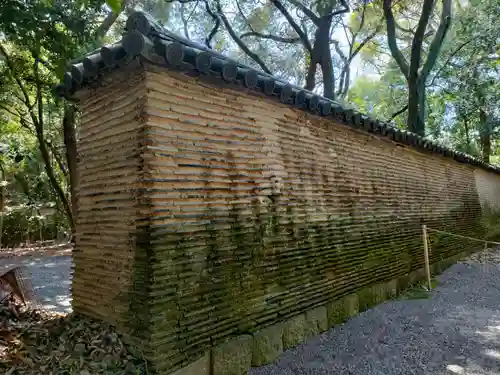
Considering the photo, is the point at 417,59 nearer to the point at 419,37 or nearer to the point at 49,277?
the point at 419,37

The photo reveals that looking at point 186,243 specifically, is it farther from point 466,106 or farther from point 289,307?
point 466,106

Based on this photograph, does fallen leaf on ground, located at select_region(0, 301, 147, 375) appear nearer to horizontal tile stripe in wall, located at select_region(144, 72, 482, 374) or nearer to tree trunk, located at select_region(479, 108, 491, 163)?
horizontal tile stripe in wall, located at select_region(144, 72, 482, 374)

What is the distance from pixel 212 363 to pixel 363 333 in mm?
2401

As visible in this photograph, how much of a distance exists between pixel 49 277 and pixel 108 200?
760 cm

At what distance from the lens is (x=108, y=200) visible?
3.50 metres

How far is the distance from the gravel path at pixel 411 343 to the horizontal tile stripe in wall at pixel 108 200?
1.71m

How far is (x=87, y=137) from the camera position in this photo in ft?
12.6

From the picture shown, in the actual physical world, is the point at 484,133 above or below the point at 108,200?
above

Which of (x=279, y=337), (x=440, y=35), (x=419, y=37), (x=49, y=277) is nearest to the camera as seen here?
(x=279, y=337)

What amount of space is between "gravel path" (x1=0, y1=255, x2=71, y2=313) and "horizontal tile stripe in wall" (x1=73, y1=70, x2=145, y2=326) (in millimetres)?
2250

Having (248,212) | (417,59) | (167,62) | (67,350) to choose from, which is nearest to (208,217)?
(248,212)

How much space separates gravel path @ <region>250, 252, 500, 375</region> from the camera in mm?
3881

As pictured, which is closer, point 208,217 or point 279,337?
point 208,217

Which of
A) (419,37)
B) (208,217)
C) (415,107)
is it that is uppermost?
(419,37)
